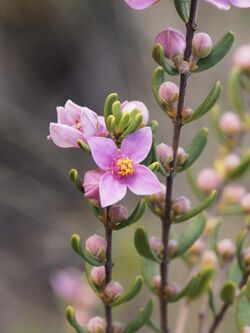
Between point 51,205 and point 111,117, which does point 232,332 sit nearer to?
point 51,205

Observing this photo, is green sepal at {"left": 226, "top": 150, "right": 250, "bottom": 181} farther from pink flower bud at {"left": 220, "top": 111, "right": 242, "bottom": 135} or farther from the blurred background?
the blurred background

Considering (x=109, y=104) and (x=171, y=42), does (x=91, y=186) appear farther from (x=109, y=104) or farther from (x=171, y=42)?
(x=171, y=42)

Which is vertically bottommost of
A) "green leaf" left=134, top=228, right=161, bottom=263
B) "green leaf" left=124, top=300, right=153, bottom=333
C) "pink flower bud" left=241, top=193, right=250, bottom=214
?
"green leaf" left=124, top=300, right=153, bottom=333

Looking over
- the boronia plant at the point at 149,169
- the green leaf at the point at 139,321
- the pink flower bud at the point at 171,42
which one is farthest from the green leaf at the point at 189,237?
the pink flower bud at the point at 171,42

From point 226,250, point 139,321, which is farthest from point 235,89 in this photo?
point 139,321

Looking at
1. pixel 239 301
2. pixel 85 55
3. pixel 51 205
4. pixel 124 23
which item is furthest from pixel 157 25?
pixel 239 301

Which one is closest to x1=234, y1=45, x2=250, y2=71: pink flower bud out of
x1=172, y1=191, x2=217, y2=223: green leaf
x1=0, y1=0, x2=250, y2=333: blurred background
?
x1=172, y1=191, x2=217, y2=223: green leaf

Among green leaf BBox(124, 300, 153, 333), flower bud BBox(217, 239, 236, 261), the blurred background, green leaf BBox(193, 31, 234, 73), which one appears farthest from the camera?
the blurred background
